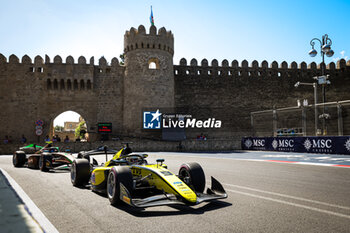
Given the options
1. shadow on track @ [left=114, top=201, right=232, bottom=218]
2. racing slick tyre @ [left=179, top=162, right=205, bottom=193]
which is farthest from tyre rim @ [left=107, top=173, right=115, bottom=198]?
racing slick tyre @ [left=179, top=162, right=205, bottom=193]

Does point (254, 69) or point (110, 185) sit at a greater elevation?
point (254, 69)

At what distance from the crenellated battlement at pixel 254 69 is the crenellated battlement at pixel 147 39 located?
3337mm

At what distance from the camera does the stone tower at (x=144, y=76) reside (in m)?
27.1

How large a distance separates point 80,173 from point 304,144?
13.2 m

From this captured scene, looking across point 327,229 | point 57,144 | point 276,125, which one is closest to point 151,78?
point 57,144

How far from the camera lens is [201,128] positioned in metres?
29.5

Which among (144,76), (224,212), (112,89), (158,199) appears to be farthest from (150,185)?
(112,89)

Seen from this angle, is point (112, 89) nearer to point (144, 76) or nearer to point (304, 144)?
point (144, 76)

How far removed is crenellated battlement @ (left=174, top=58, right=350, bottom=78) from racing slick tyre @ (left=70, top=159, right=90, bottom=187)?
24.6 meters

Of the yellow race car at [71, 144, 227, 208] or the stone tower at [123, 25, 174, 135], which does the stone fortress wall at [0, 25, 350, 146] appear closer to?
the stone tower at [123, 25, 174, 135]

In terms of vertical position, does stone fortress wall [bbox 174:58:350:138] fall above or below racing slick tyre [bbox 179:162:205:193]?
above

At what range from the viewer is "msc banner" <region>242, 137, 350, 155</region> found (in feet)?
44.8

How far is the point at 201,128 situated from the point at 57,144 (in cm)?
1407

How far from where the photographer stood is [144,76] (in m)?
27.3
